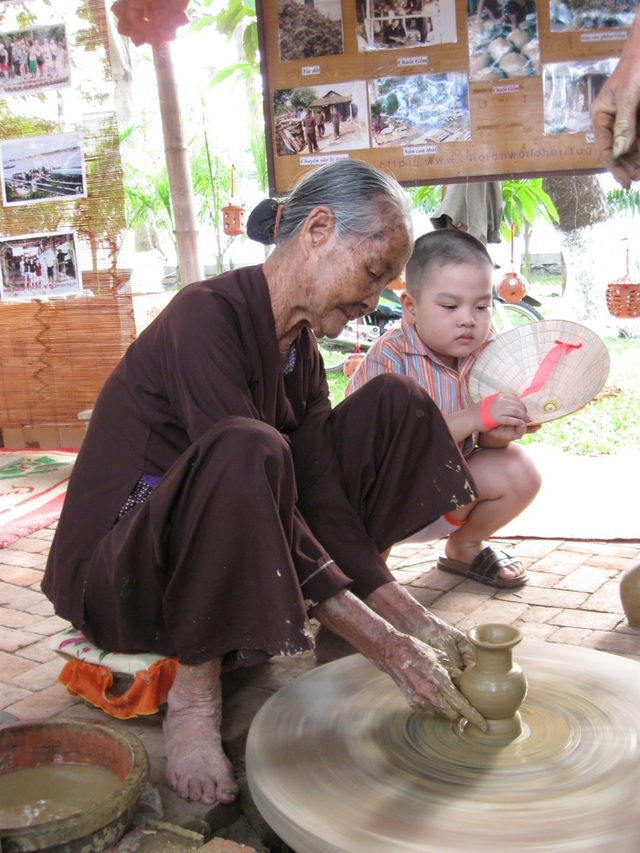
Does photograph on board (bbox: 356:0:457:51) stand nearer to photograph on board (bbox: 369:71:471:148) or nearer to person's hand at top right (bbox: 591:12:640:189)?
photograph on board (bbox: 369:71:471:148)

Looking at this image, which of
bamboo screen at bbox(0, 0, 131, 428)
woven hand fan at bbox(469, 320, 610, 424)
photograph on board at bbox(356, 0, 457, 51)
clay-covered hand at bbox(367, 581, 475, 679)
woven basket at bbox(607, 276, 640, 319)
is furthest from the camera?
woven basket at bbox(607, 276, 640, 319)

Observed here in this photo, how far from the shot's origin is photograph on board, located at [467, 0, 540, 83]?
11.4 ft

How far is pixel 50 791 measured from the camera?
5.67 feet

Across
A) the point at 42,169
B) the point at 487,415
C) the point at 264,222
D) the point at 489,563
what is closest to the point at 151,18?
the point at 42,169

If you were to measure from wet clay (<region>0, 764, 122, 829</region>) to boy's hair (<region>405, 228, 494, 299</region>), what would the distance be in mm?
1852

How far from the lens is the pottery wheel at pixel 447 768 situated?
1.45 metres

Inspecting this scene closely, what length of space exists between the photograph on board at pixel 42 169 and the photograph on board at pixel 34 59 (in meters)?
0.30

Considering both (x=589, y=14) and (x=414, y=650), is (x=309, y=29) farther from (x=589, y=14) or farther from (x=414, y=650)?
(x=414, y=650)

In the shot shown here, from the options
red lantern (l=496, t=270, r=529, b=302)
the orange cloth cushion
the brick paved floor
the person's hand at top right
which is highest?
the person's hand at top right

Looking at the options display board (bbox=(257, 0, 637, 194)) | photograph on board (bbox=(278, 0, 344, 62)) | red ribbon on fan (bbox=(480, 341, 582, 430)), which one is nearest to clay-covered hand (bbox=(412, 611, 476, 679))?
red ribbon on fan (bbox=(480, 341, 582, 430))

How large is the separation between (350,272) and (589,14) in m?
2.06

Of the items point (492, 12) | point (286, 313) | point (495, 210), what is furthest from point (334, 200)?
point (495, 210)

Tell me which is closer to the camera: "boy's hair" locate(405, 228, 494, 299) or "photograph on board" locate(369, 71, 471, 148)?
"boy's hair" locate(405, 228, 494, 299)

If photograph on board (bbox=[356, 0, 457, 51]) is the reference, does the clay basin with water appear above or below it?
below
